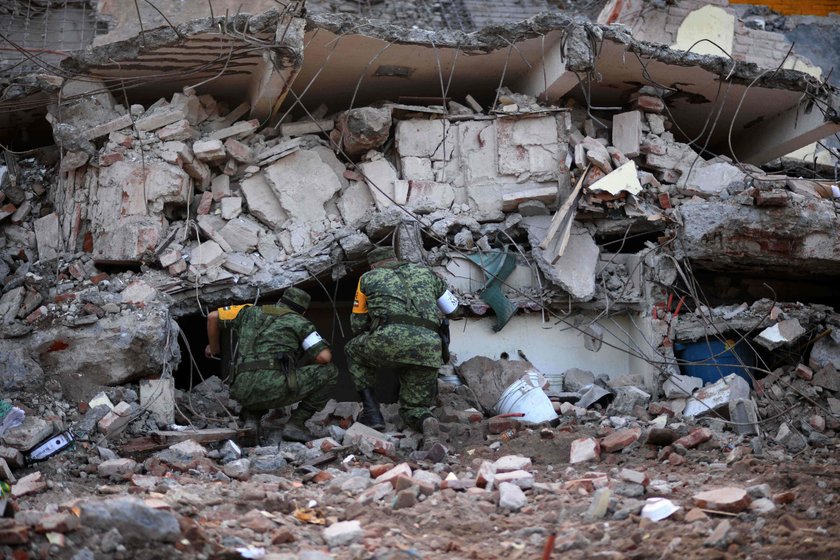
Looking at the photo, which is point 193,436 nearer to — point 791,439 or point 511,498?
point 511,498

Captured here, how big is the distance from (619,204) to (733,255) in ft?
3.77

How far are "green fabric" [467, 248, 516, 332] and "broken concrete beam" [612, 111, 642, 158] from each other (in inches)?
59.6

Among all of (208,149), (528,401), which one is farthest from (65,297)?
(528,401)

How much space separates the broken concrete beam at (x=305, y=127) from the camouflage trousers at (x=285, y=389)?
2401mm

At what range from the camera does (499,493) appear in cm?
557

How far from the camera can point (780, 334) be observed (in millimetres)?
8602

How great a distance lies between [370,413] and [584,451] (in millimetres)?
1845

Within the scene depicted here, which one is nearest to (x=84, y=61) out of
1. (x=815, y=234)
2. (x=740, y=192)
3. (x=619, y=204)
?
(x=619, y=204)

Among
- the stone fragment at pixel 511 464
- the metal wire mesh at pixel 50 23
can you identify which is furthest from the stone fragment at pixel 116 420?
the metal wire mesh at pixel 50 23

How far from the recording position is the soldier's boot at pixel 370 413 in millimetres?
7750

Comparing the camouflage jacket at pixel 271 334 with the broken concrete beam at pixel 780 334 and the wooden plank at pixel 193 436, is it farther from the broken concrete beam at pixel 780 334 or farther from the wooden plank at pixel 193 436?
the broken concrete beam at pixel 780 334

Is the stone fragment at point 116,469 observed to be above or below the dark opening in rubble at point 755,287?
above

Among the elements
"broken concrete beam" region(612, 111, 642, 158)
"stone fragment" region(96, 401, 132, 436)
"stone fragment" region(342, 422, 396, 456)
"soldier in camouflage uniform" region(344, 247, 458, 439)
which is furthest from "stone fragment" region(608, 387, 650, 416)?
"stone fragment" region(96, 401, 132, 436)

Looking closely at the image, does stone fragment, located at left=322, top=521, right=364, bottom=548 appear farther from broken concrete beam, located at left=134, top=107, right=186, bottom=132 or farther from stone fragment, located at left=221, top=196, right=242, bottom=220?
broken concrete beam, located at left=134, top=107, right=186, bottom=132
